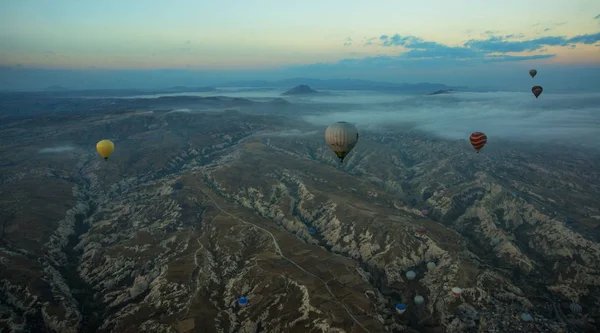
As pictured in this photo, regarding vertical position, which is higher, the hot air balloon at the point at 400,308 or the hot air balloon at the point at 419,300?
the hot air balloon at the point at 400,308

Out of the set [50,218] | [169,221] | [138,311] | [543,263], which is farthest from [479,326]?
[50,218]

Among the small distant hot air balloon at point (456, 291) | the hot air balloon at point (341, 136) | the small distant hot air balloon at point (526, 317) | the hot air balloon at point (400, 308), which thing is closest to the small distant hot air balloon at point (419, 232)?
the small distant hot air balloon at point (456, 291)

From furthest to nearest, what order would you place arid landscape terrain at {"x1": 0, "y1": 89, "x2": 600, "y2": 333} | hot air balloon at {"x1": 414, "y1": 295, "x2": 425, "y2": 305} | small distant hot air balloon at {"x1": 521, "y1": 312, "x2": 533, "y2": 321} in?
1. hot air balloon at {"x1": 414, "y1": 295, "x2": 425, "y2": 305}
2. arid landscape terrain at {"x1": 0, "y1": 89, "x2": 600, "y2": 333}
3. small distant hot air balloon at {"x1": 521, "y1": 312, "x2": 533, "y2": 321}

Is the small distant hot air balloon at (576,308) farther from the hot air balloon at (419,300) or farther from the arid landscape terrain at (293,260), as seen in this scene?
the hot air balloon at (419,300)

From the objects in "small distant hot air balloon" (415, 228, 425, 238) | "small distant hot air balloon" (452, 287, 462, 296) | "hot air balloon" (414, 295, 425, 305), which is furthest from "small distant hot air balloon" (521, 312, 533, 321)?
"small distant hot air balloon" (415, 228, 425, 238)

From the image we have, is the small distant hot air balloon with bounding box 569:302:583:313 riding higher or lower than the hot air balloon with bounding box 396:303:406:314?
lower

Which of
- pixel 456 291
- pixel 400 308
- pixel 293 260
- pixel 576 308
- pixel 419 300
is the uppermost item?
pixel 293 260

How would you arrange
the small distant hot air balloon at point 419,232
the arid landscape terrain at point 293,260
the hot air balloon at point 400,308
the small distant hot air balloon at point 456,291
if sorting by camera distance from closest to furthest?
1. the arid landscape terrain at point 293,260
2. the hot air balloon at point 400,308
3. the small distant hot air balloon at point 456,291
4. the small distant hot air balloon at point 419,232

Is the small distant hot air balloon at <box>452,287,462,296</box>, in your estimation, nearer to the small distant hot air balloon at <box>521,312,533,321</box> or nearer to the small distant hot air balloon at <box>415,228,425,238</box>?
the small distant hot air balloon at <box>521,312,533,321</box>

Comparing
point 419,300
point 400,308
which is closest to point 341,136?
point 400,308

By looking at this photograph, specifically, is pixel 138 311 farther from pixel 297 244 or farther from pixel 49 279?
pixel 297 244

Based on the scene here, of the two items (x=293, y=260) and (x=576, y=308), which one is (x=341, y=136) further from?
(x=576, y=308)
